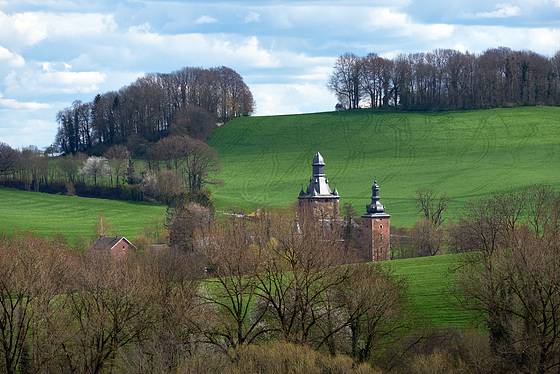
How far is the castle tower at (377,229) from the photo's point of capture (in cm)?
7662

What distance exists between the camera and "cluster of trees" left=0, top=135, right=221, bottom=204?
99812 mm

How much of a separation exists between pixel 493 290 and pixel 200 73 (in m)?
122

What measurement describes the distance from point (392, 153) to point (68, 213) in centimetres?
5418

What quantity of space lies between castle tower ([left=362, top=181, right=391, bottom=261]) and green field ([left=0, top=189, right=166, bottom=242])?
27510mm

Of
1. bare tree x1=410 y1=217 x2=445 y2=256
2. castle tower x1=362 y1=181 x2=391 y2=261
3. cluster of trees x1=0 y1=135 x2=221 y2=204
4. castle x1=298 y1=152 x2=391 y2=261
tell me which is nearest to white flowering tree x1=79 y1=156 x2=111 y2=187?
cluster of trees x1=0 y1=135 x2=221 y2=204

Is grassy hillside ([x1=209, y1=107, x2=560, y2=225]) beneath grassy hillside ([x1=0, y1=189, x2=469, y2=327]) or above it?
above

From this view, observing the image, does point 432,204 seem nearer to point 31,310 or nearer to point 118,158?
point 118,158

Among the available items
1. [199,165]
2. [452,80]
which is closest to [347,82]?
[452,80]

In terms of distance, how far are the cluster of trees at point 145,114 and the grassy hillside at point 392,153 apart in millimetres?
5562

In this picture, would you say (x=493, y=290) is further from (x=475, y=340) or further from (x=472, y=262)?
(x=472, y=262)

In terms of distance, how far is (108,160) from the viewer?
10881cm

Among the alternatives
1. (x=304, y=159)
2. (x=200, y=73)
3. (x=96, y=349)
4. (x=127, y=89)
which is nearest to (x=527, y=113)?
(x=304, y=159)

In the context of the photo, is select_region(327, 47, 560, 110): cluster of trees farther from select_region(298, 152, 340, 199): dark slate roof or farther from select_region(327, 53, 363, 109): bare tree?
select_region(298, 152, 340, 199): dark slate roof

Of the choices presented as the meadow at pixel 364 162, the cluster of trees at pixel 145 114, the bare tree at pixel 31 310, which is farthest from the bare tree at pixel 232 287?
the cluster of trees at pixel 145 114
